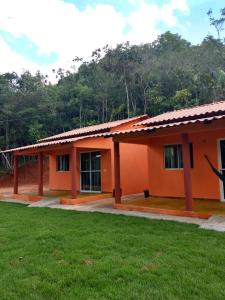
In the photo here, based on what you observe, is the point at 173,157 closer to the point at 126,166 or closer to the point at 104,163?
the point at 126,166

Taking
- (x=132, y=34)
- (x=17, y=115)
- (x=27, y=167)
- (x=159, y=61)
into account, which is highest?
(x=132, y=34)

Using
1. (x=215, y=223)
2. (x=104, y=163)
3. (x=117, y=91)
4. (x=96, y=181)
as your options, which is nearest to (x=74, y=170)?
(x=104, y=163)

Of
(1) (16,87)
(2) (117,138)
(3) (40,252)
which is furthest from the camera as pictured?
(1) (16,87)

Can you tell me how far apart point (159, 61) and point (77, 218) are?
87.8ft

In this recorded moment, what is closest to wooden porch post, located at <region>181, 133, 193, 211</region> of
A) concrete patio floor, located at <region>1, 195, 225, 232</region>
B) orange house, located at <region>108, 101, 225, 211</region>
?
orange house, located at <region>108, 101, 225, 211</region>

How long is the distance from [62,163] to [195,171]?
8.49 metres

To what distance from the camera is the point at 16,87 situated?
35844 millimetres

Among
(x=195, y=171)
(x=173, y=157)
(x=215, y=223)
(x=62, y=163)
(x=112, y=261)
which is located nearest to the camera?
(x=112, y=261)

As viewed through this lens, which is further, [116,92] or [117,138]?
[116,92]

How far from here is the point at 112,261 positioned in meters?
4.59

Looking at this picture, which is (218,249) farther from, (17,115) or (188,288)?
(17,115)

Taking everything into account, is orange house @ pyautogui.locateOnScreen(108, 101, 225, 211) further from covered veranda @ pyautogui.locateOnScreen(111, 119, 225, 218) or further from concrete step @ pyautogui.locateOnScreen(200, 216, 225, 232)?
concrete step @ pyautogui.locateOnScreen(200, 216, 225, 232)

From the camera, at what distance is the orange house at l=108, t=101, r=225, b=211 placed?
8.24m

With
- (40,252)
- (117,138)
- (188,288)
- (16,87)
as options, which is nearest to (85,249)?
(40,252)
